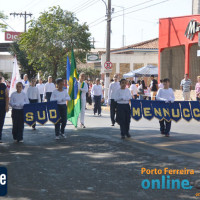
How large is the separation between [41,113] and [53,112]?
1.56 feet

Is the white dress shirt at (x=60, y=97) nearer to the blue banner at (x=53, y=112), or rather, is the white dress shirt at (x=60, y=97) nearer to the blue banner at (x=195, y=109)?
the blue banner at (x=53, y=112)

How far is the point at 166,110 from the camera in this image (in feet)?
41.3

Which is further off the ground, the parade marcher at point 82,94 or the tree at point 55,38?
the tree at point 55,38

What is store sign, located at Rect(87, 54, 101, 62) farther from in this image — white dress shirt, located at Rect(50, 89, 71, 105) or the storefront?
white dress shirt, located at Rect(50, 89, 71, 105)

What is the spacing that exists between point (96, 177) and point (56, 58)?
122 ft

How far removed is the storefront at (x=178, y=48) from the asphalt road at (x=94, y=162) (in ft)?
51.3

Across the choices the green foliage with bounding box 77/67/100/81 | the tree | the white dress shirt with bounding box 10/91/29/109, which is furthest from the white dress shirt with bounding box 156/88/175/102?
the green foliage with bounding box 77/67/100/81

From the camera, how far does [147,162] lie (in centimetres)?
857

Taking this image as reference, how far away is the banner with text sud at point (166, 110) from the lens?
41.3ft

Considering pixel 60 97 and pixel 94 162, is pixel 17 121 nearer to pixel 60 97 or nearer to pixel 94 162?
pixel 60 97

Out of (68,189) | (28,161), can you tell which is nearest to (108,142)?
(28,161)

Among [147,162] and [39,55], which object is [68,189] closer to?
[147,162]

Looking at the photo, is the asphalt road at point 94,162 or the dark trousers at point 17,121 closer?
the asphalt road at point 94,162

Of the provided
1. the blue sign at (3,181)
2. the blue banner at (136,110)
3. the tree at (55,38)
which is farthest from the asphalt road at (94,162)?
the tree at (55,38)
